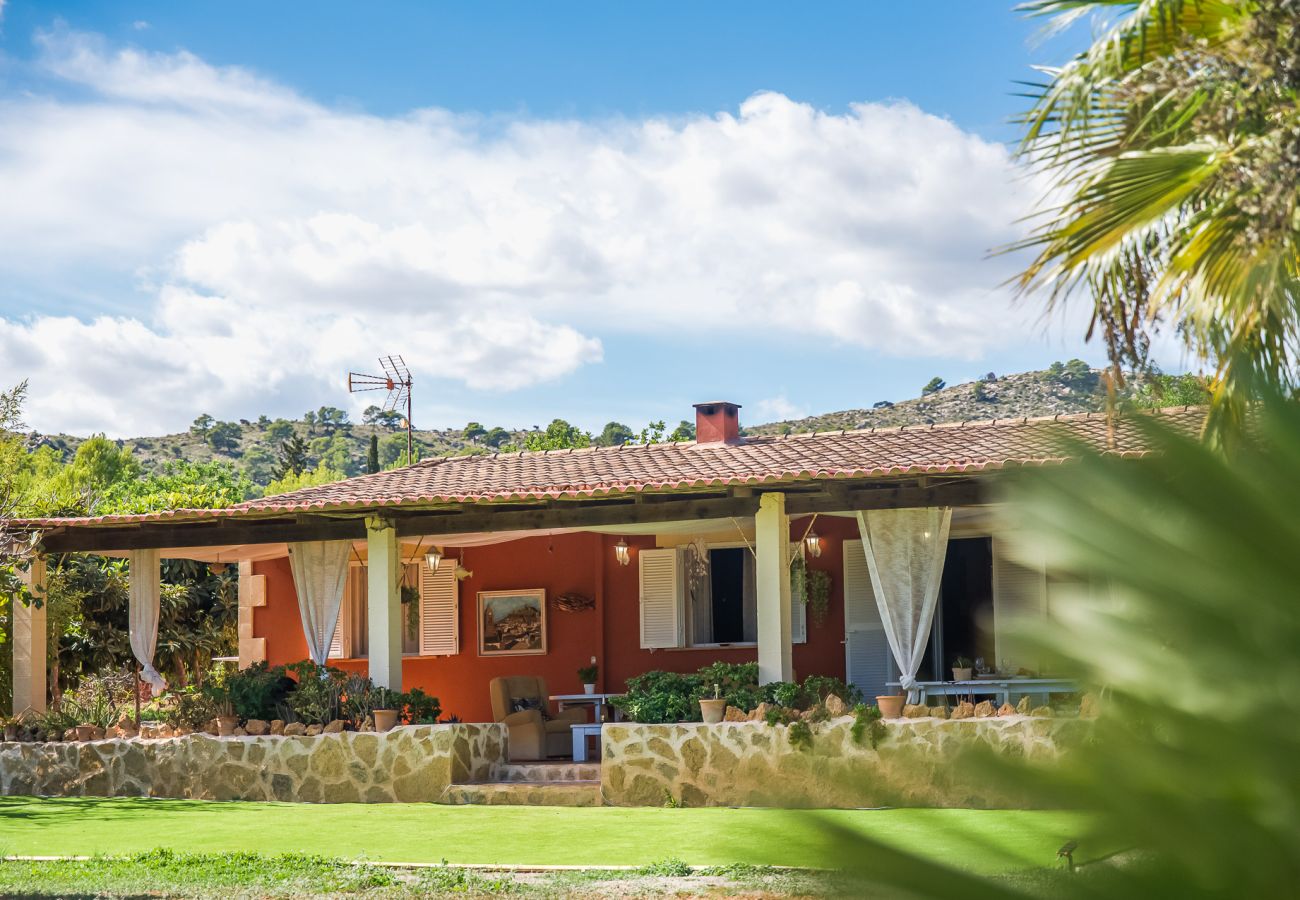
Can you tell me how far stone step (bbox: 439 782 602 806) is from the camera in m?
12.9

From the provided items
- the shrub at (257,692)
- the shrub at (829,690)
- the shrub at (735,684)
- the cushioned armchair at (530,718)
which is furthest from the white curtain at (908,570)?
the shrub at (257,692)

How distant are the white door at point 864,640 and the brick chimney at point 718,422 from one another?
9.62ft

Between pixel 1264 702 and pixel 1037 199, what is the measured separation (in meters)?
7.61

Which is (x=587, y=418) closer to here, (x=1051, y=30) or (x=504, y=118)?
(x=504, y=118)

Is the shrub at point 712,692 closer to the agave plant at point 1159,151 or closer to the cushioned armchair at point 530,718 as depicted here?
the cushioned armchair at point 530,718

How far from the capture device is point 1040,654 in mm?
521

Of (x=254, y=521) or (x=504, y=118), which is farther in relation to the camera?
(x=504, y=118)

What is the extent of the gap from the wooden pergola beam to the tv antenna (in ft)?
33.4

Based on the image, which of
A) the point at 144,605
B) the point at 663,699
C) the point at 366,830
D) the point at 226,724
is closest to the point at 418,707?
the point at 226,724

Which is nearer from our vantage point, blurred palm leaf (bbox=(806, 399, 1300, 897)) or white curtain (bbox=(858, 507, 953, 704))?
blurred palm leaf (bbox=(806, 399, 1300, 897))

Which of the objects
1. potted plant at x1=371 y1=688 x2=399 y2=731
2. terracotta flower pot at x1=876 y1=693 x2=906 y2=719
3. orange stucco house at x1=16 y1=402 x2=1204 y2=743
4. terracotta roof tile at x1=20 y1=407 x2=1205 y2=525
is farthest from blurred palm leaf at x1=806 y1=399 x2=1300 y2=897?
potted plant at x1=371 y1=688 x2=399 y2=731

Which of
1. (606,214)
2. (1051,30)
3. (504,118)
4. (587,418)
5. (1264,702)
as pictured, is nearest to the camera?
(1264,702)

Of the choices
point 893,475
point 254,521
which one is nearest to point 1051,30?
point 893,475

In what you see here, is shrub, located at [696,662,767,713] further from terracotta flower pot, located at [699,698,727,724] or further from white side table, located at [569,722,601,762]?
white side table, located at [569,722,601,762]
